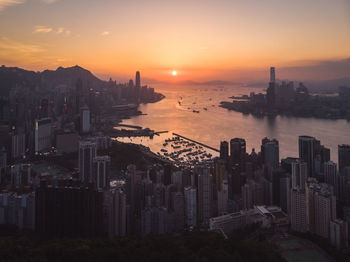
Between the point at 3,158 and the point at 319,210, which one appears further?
the point at 3,158

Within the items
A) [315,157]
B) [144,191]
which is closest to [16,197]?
[144,191]

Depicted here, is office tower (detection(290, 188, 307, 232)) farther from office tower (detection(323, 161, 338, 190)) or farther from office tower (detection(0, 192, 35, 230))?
office tower (detection(0, 192, 35, 230))

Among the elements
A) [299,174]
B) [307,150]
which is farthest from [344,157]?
[299,174]

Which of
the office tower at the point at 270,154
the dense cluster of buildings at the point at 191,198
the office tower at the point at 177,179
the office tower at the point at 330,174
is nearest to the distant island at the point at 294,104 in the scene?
the office tower at the point at 270,154

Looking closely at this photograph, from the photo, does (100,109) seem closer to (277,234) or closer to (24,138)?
(24,138)

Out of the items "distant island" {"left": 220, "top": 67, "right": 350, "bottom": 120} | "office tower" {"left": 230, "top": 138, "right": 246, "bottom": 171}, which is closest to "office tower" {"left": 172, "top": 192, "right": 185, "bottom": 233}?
"office tower" {"left": 230, "top": 138, "right": 246, "bottom": 171}

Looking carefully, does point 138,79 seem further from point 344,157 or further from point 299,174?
point 299,174
